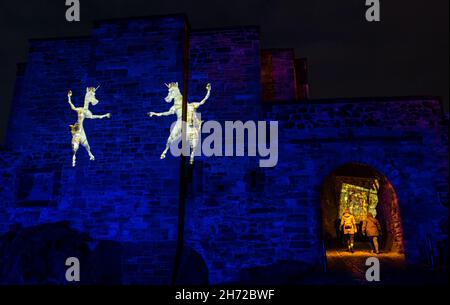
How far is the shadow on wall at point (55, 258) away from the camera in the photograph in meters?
8.05

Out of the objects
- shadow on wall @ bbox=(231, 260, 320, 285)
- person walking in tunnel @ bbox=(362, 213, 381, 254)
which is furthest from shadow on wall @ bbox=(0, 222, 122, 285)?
person walking in tunnel @ bbox=(362, 213, 381, 254)

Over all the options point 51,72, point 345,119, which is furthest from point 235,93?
point 51,72

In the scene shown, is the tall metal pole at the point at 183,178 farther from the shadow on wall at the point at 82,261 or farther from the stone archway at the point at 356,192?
the stone archway at the point at 356,192

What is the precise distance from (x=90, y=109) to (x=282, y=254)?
658 centimetres

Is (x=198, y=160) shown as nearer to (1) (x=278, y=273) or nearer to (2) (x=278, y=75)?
(1) (x=278, y=273)

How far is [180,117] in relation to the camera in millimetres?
8891

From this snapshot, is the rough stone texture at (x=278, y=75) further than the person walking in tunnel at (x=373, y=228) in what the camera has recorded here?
Yes

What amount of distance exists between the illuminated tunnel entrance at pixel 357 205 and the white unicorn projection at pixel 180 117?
16.8 ft

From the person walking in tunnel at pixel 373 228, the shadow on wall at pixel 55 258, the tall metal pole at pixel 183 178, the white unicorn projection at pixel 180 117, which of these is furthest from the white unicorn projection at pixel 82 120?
the person walking in tunnel at pixel 373 228

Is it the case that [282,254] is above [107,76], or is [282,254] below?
below

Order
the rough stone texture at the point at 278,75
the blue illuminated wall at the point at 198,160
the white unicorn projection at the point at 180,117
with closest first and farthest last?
the blue illuminated wall at the point at 198,160
the white unicorn projection at the point at 180,117
the rough stone texture at the point at 278,75
